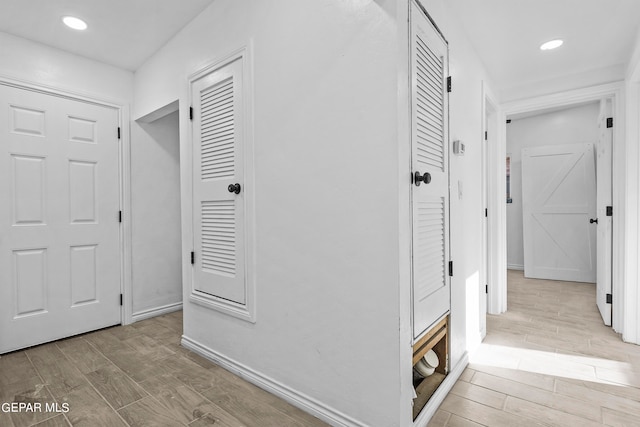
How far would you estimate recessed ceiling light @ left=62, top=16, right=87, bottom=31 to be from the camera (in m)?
2.33

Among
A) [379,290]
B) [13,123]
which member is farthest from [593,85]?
[13,123]

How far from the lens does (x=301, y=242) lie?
1.70 metres

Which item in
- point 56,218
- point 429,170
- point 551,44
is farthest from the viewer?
point 56,218

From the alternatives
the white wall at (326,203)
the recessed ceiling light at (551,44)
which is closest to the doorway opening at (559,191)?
the recessed ceiling light at (551,44)

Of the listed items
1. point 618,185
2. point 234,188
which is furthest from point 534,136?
point 234,188

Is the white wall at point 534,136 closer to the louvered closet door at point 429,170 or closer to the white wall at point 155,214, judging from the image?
the louvered closet door at point 429,170

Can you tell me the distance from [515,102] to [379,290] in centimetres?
302

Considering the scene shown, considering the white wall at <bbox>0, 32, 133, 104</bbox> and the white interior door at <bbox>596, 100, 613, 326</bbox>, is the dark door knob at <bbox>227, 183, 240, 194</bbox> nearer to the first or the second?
the white wall at <bbox>0, 32, 133, 104</bbox>

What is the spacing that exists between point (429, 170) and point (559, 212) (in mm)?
4251

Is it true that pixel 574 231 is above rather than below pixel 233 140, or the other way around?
below

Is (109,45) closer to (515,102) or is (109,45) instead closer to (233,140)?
(233,140)

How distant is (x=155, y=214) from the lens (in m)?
3.30

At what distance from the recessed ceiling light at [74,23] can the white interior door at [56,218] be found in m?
0.64
